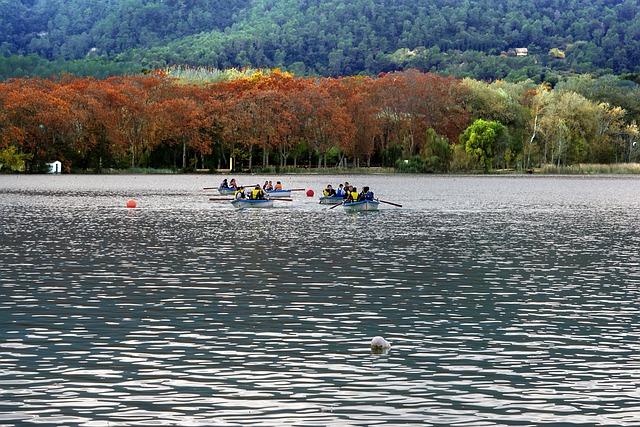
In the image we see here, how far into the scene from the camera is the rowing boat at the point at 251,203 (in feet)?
238

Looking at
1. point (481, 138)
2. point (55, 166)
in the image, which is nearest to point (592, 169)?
point (481, 138)

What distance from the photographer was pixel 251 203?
73562mm

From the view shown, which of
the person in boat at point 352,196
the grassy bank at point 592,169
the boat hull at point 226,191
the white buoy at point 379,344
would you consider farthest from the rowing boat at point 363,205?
the grassy bank at point 592,169

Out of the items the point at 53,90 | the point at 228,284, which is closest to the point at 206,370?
the point at 228,284

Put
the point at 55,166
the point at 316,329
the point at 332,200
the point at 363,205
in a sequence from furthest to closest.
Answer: the point at 55,166 → the point at 332,200 → the point at 363,205 → the point at 316,329

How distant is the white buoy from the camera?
20.4 m

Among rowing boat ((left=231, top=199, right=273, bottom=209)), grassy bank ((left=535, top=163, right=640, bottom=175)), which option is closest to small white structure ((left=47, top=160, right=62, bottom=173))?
grassy bank ((left=535, top=163, right=640, bottom=175))

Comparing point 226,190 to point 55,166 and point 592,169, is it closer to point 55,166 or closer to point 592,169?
point 55,166

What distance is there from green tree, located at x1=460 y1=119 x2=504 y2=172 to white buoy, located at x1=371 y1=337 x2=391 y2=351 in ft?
449

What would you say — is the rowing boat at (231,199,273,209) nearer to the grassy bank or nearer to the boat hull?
the boat hull

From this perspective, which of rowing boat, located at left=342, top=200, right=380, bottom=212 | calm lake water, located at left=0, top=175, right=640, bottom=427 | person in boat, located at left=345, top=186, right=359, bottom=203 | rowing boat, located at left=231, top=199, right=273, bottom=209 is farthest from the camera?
rowing boat, located at left=231, top=199, right=273, bottom=209

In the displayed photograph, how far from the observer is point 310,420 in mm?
15336

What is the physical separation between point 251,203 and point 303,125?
96349mm

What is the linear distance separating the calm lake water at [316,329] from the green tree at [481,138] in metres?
107
